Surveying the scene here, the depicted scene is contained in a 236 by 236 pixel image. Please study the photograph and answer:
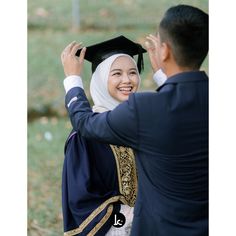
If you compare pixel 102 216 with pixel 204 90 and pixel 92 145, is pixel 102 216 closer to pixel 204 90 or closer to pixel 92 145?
pixel 92 145

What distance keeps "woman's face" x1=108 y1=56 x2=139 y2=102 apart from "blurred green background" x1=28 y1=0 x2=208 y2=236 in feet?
10.1

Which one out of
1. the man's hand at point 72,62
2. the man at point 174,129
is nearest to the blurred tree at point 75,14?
the man's hand at point 72,62

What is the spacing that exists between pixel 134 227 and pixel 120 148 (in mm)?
555

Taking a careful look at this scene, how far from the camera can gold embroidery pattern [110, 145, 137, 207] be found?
111 inches

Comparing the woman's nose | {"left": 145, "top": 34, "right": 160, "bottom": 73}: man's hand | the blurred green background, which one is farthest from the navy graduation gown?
the blurred green background

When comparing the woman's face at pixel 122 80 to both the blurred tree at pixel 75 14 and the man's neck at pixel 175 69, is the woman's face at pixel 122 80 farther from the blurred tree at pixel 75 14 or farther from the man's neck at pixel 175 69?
the blurred tree at pixel 75 14

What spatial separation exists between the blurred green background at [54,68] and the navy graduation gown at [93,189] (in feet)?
9.77

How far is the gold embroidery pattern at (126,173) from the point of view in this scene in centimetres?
282

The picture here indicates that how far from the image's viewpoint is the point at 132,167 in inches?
112

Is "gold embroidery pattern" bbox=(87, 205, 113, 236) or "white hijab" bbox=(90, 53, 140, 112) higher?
"white hijab" bbox=(90, 53, 140, 112)

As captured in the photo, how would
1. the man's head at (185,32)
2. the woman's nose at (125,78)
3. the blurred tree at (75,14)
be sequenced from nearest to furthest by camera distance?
the man's head at (185,32)
the woman's nose at (125,78)
the blurred tree at (75,14)

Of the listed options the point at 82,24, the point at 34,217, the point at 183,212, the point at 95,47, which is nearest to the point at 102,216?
the point at 183,212

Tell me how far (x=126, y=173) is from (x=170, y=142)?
636 mm

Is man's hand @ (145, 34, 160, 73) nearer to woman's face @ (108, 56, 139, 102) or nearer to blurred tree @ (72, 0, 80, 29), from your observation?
woman's face @ (108, 56, 139, 102)
